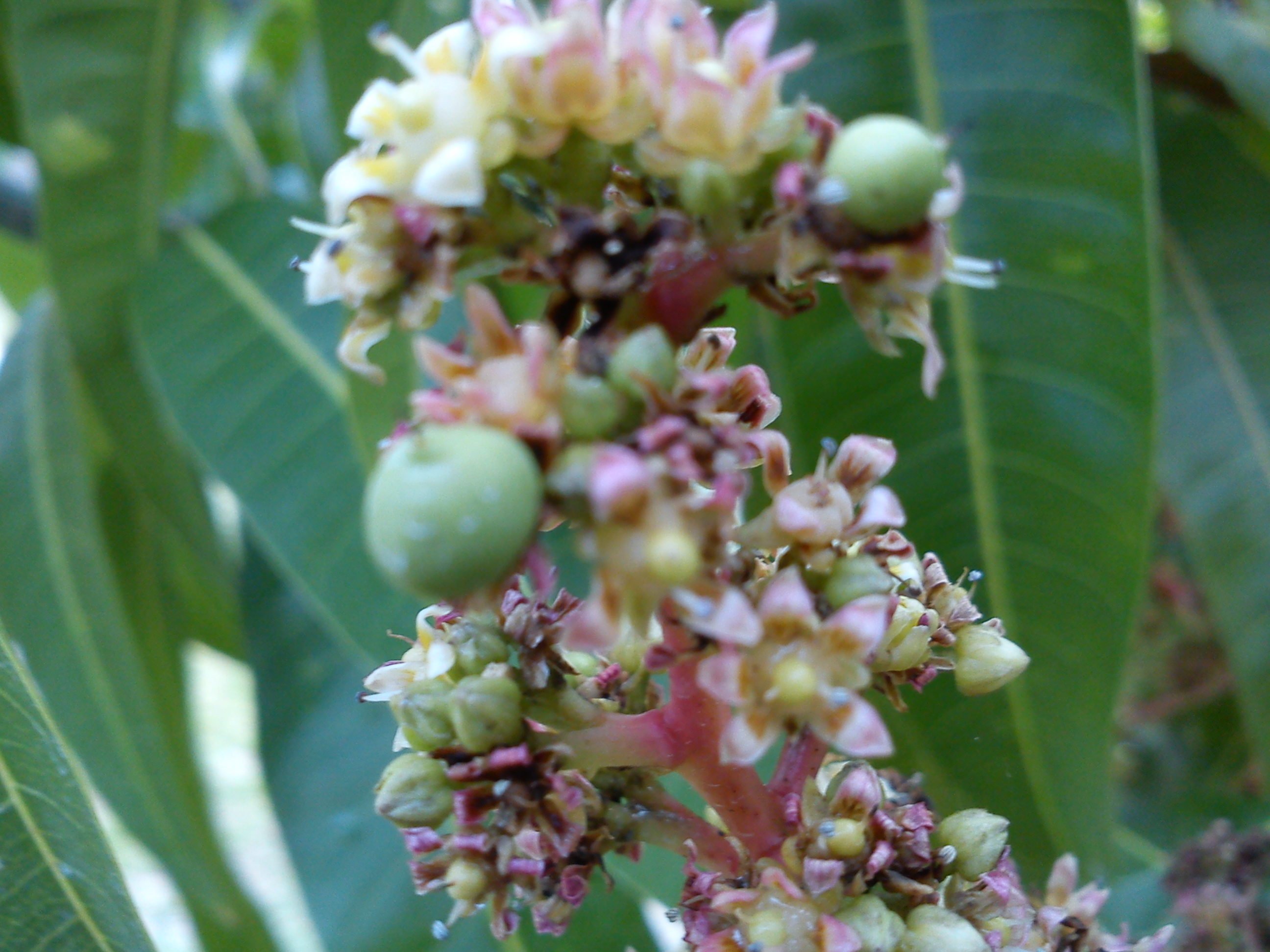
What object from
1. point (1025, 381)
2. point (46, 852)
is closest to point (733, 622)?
point (46, 852)

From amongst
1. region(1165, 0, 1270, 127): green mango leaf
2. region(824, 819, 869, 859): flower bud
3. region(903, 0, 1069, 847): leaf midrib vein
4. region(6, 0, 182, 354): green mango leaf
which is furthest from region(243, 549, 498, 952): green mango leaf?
region(1165, 0, 1270, 127): green mango leaf

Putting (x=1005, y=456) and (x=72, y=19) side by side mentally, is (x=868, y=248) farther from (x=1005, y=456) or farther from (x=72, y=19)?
(x=72, y=19)

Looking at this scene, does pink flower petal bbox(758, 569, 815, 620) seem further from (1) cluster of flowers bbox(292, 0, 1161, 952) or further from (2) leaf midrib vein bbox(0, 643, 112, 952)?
(2) leaf midrib vein bbox(0, 643, 112, 952)

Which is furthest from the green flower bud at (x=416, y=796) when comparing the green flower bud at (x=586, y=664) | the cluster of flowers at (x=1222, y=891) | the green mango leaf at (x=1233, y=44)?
the green mango leaf at (x=1233, y=44)

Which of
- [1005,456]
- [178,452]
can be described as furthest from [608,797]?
[178,452]

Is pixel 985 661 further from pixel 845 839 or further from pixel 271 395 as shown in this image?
pixel 271 395

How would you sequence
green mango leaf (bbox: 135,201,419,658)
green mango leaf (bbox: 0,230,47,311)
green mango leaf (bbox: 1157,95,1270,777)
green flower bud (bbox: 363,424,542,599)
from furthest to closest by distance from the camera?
green mango leaf (bbox: 0,230,47,311) < green mango leaf (bbox: 1157,95,1270,777) < green mango leaf (bbox: 135,201,419,658) < green flower bud (bbox: 363,424,542,599)

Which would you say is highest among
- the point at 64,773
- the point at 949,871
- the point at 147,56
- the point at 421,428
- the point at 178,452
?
the point at 147,56

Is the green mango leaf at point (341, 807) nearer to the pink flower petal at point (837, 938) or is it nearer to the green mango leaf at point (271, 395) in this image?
the green mango leaf at point (271, 395)
